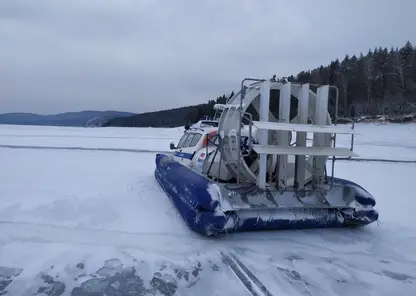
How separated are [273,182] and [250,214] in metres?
1.42

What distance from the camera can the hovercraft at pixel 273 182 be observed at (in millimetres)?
4969

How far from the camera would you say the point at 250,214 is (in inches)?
199

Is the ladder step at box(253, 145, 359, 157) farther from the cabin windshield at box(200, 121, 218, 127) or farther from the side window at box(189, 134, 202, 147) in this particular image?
the cabin windshield at box(200, 121, 218, 127)

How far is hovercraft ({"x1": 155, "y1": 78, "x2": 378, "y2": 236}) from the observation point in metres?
4.97

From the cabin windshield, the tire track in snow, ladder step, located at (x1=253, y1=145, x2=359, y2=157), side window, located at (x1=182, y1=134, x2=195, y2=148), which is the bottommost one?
the tire track in snow

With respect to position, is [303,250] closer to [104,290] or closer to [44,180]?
[104,290]

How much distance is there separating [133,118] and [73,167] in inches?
3394

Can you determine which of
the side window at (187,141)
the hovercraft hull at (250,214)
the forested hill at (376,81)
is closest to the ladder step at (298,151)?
the hovercraft hull at (250,214)

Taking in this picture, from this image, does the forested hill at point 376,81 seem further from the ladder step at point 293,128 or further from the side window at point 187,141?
the ladder step at point 293,128

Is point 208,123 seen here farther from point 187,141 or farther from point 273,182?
point 273,182

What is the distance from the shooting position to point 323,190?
5.59 metres

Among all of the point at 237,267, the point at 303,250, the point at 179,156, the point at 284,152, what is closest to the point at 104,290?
the point at 237,267

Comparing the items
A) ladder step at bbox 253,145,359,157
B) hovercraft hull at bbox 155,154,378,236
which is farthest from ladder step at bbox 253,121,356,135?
hovercraft hull at bbox 155,154,378,236

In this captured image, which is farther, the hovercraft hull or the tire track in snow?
the hovercraft hull
